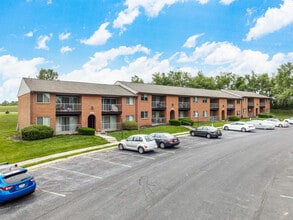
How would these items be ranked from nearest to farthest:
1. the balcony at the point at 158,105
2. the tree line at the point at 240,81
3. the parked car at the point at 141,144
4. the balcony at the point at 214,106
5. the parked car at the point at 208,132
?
1. the parked car at the point at 141,144
2. the parked car at the point at 208,132
3. the balcony at the point at 158,105
4. the balcony at the point at 214,106
5. the tree line at the point at 240,81

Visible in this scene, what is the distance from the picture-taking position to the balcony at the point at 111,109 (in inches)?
1184

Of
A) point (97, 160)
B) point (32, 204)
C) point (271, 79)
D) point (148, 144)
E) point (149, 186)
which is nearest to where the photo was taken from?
point (32, 204)

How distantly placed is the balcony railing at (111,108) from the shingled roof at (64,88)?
161 cm

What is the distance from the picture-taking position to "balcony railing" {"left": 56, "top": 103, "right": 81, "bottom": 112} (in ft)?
85.8

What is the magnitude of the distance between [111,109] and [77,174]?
1845 centimetres

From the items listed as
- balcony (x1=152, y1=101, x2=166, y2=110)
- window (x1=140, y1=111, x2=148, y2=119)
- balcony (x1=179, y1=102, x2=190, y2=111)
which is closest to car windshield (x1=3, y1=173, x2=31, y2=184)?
window (x1=140, y1=111, x2=148, y2=119)

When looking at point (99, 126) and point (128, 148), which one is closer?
point (128, 148)

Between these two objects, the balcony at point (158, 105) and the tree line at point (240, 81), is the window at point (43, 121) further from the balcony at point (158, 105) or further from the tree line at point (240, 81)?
the tree line at point (240, 81)

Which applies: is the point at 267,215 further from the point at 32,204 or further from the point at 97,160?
the point at 97,160

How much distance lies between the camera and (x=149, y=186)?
10.2 meters

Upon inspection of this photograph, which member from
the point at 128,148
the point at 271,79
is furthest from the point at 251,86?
the point at 128,148

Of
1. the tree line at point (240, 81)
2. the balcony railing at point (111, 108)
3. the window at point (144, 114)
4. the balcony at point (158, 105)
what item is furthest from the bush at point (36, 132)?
the tree line at point (240, 81)

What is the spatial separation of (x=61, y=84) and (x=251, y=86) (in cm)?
6996

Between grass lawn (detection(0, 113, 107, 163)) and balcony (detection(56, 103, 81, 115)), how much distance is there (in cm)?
323
